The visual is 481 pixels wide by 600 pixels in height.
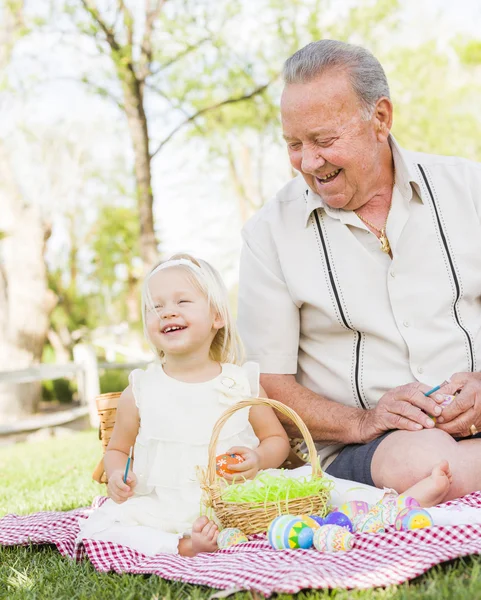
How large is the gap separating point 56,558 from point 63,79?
1008 cm

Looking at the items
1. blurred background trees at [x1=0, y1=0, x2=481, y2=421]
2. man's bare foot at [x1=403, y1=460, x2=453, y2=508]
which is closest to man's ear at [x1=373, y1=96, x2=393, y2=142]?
man's bare foot at [x1=403, y1=460, x2=453, y2=508]

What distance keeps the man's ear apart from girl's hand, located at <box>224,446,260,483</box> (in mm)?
1341

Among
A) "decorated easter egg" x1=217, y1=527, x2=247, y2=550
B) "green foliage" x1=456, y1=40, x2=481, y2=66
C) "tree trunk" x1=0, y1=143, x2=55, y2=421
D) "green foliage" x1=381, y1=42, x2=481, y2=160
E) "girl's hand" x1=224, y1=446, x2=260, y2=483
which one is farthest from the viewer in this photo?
"green foliage" x1=381, y1=42, x2=481, y2=160

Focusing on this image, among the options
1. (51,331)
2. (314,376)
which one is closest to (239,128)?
(51,331)

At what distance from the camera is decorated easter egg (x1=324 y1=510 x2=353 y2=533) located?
2385mm

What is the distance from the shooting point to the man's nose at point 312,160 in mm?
2928

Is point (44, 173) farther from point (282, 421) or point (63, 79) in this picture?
point (282, 421)

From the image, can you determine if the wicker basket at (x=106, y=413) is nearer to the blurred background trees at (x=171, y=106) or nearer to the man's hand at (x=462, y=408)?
the man's hand at (x=462, y=408)

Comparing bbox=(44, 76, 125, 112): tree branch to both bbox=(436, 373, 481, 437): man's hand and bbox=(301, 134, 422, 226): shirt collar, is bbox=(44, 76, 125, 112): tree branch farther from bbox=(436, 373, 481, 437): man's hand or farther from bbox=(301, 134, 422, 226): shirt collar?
bbox=(436, 373, 481, 437): man's hand

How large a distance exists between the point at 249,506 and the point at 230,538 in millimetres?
116

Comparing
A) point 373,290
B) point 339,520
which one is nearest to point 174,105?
point 373,290

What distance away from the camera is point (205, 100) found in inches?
522

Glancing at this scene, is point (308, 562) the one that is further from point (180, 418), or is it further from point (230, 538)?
point (180, 418)

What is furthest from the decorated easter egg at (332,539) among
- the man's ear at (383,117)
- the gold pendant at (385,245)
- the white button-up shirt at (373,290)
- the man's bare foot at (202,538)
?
the man's ear at (383,117)
